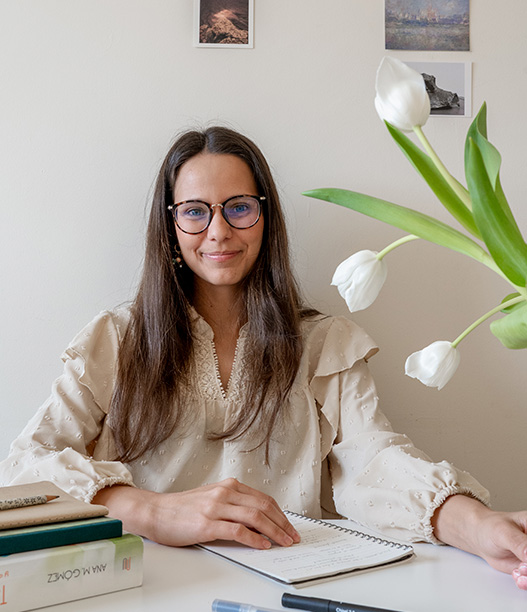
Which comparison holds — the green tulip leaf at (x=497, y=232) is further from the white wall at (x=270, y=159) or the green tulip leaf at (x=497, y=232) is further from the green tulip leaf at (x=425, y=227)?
the white wall at (x=270, y=159)

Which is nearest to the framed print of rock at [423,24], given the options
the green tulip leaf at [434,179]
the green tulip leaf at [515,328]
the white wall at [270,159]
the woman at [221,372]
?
the white wall at [270,159]

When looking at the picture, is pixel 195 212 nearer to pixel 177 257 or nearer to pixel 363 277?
pixel 177 257

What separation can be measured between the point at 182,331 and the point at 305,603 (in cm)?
84

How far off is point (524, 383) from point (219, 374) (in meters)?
0.76

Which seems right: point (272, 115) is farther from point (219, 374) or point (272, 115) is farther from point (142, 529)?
point (142, 529)

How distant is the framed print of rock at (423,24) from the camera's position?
5.48 ft

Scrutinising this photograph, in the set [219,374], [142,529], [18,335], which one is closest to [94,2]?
[18,335]

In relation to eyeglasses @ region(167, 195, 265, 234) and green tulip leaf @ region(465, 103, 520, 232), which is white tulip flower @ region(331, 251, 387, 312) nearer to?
green tulip leaf @ region(465, 103, 520, 232)

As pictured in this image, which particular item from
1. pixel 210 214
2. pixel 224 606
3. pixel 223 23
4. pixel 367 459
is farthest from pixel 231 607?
pixel 223 23

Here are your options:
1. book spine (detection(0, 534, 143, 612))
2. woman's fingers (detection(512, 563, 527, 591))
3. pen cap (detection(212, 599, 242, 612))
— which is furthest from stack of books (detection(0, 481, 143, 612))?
woman's fingers (detection(512, 563, 527, 591))

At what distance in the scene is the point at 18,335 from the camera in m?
1.63

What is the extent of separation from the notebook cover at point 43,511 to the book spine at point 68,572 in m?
0.04

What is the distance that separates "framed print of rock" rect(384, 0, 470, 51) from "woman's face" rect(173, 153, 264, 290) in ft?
1.71

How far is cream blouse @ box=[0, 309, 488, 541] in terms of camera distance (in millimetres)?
1368
